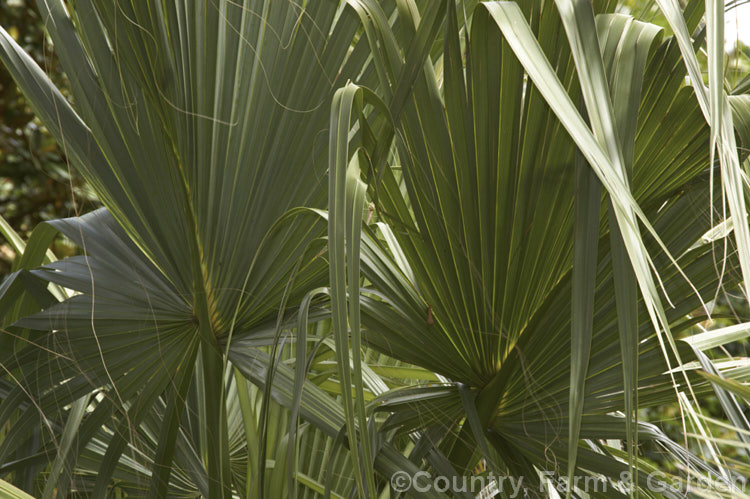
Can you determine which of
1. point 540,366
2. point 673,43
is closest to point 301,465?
point 540,366

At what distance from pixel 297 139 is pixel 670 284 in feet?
1.36

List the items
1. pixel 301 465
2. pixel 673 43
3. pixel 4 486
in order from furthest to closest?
1. pixel 301 465
2. pixel 673 43
3. pixel 4 486

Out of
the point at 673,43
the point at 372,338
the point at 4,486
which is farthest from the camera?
the point at 372,338

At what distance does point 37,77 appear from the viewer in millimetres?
750

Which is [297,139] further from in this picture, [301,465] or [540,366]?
[301,465]

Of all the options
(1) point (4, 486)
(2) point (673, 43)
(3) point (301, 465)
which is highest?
(2) point (673, 43)

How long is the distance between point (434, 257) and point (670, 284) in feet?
0.76

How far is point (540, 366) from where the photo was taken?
25.2 inches

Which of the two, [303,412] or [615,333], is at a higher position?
[615,333]

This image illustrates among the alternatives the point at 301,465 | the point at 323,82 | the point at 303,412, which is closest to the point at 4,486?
the point at 303,412

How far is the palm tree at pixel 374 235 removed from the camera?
1.83 feet

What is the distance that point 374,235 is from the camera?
70cm

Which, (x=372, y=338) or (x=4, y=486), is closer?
(x=4, y=486)

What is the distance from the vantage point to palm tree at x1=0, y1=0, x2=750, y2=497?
1.83 feet
